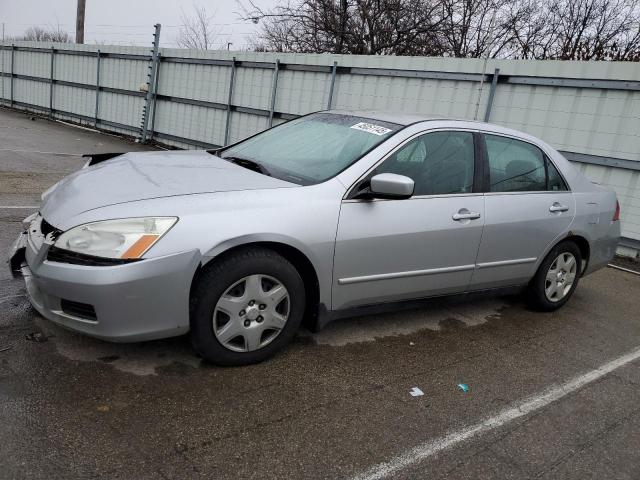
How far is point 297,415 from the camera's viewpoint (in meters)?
2.80

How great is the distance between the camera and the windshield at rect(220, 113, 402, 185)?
3.55 m

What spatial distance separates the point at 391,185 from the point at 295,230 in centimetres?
65

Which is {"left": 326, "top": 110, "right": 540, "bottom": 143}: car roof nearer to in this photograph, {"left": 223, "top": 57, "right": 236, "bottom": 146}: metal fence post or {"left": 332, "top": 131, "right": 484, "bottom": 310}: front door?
{"left": 332, "top": 131, "right": 484, "bottom": 310}: front door

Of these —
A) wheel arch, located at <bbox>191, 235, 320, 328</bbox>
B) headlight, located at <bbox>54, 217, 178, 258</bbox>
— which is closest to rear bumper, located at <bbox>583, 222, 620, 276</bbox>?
wheel arch, located at <bbox>191, 235, 320, 328</bbox>

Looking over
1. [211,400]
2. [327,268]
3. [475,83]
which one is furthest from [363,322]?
[475,83]

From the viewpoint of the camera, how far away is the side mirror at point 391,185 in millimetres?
3264

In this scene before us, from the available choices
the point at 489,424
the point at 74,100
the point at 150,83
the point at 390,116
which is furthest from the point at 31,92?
the point at 489,424

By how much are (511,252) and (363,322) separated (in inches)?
50.3

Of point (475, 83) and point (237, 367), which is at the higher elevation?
point (475, 83)

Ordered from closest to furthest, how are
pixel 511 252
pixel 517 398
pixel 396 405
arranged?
pixel 396 405 → pixel 517 398 → pixel 511 252

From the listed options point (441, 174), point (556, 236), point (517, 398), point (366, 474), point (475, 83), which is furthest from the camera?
point (475, 83)

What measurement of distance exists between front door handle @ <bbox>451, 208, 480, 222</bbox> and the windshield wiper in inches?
51.9

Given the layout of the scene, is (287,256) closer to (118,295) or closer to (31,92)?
(118,295)

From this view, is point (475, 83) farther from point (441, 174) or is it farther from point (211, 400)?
point (211, 400)
